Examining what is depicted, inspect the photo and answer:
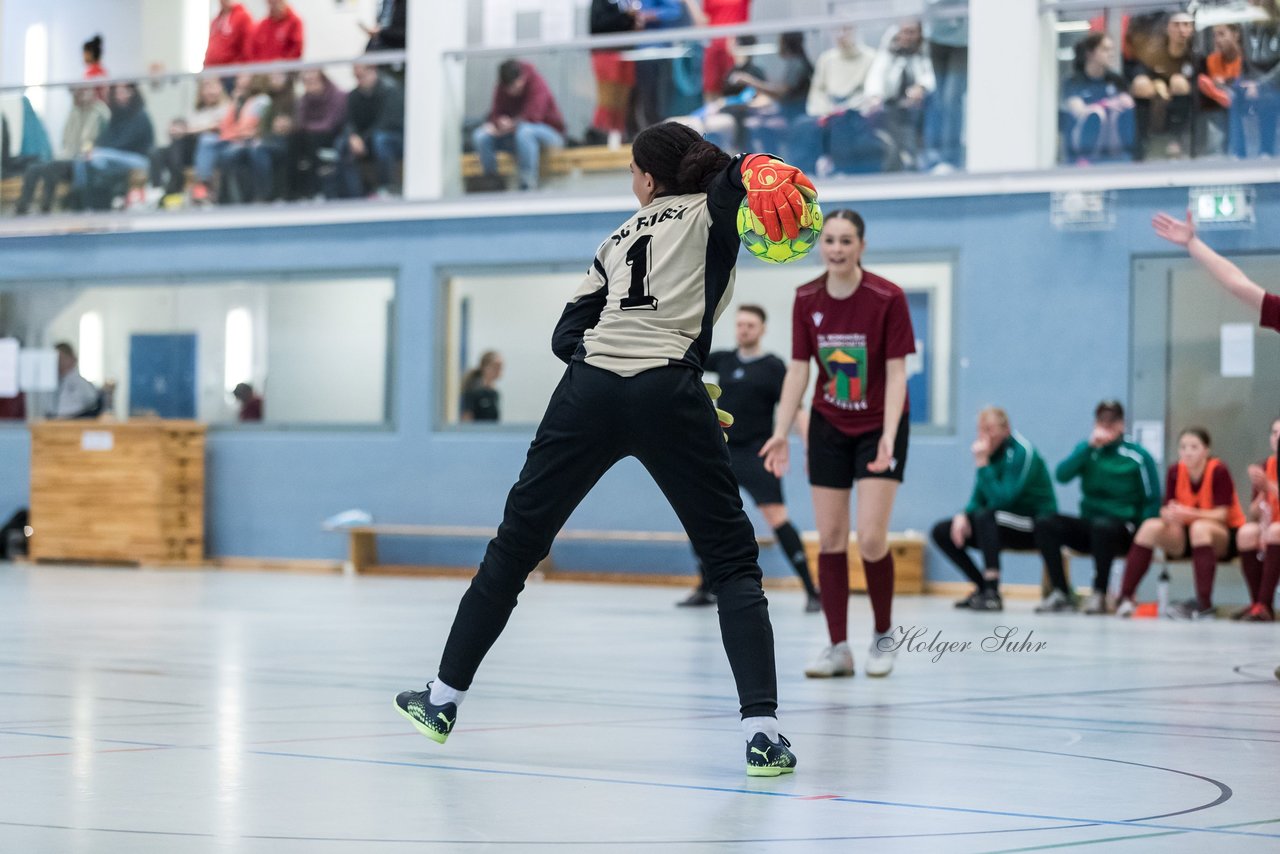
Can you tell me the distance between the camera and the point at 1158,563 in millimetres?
14227

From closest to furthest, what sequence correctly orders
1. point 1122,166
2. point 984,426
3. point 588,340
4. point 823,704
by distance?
point 588,340 < point 823,704 < point 984,426 < point 1122,166

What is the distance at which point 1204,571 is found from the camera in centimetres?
1261

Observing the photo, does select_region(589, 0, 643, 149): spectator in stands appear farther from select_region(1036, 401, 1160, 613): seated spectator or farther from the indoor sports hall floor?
the indoor sports hall floor

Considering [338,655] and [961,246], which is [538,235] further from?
[338,655]

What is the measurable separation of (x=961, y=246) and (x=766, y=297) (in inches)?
84.5

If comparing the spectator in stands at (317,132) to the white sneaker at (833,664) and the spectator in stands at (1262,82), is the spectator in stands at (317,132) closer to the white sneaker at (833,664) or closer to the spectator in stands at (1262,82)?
the spectator in stands at (1262,82)

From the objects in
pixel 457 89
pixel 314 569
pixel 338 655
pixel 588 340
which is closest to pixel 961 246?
pixel 457 89

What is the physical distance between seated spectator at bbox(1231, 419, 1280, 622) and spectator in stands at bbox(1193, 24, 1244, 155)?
3.14 meters

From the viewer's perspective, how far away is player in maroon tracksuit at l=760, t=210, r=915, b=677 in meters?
7.18

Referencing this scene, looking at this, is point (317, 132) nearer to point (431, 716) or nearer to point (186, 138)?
point (186, 138)

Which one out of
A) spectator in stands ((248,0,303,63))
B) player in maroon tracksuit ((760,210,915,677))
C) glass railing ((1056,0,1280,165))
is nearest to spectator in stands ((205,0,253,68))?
spectator in stands ((248,0,303,63))

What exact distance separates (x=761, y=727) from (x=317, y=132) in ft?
46.4

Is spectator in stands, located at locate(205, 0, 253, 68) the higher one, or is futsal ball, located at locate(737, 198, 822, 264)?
spectator in stands, located at locate(205, 0, 253, 68)

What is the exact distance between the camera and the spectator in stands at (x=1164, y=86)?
1427 cm
